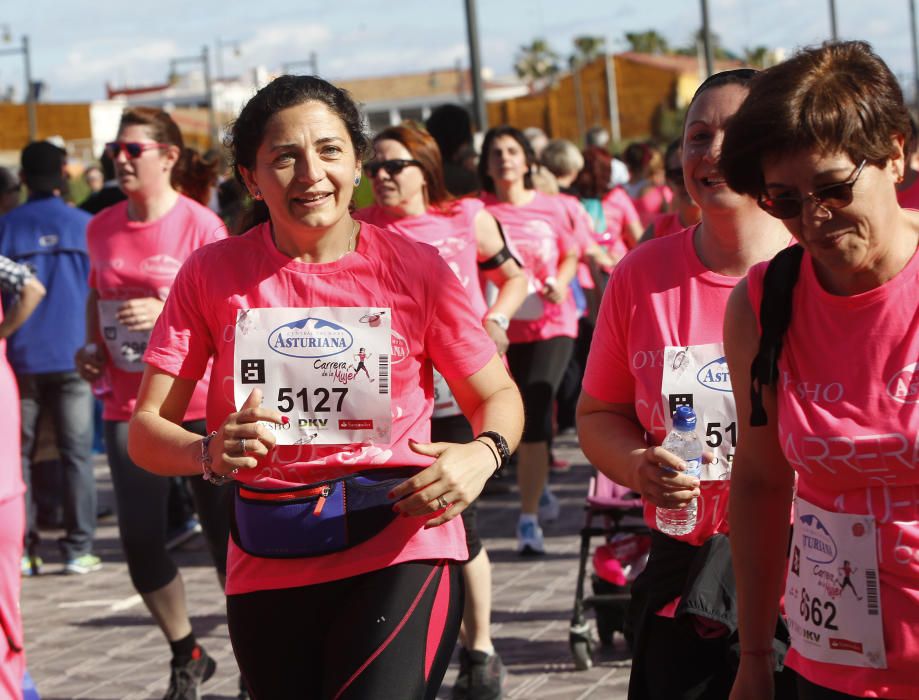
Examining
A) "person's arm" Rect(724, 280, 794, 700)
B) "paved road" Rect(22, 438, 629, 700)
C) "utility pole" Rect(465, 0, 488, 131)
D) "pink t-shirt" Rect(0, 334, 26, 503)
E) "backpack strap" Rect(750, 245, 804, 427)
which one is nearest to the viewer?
"backpack strap" Rect(750, 245, 804, 427)

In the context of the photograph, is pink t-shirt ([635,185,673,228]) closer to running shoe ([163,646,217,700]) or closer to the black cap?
the black cap

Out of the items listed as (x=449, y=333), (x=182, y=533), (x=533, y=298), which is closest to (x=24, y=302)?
(x=449, y=333)

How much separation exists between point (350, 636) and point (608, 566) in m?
3.11

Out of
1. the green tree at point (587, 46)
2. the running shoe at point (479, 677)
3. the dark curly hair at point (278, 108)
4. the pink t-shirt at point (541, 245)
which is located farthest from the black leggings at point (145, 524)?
the green tree at point (587, 46)

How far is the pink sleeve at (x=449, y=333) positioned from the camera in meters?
3.67

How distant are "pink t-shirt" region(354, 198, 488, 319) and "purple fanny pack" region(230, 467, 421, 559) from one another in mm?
3190

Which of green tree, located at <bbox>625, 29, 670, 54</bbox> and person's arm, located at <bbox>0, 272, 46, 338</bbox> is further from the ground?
green tree, located at <bbox>625, 29, 670, 54</bbox>

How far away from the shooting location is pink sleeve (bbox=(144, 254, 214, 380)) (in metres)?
3.66

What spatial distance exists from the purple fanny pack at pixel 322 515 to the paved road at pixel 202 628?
8.84 ft

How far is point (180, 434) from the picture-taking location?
11.8ft

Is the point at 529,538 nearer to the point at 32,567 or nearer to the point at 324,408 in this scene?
the point at 32,567

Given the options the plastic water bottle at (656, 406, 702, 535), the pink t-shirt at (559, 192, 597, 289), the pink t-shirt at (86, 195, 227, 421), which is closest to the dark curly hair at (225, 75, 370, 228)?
the plastic water bottle at (656, 406, 702, 535)

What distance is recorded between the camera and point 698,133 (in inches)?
143

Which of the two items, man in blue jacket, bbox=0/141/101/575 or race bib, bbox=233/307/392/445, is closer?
race bib, bbox=233/307/392/445
